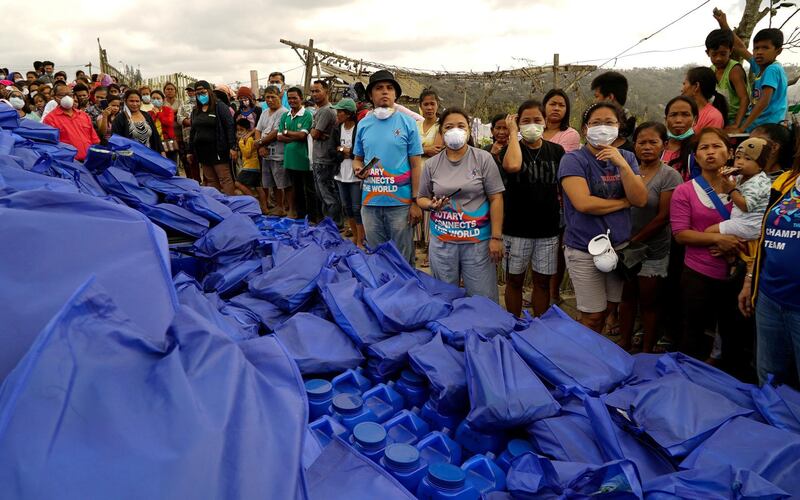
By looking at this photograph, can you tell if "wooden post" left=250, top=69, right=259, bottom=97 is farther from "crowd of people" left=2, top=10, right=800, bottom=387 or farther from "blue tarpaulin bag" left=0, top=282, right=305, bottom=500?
"blue tarpaulin bag" left=0, top=282, right=305, bottom=500

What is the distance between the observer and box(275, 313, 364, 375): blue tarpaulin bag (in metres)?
2.04

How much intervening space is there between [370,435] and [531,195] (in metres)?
2.11

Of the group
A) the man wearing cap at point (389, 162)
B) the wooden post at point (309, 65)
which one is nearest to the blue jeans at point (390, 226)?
the man wearing cap at point (389, 162)

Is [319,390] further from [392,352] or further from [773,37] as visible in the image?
[773,37]

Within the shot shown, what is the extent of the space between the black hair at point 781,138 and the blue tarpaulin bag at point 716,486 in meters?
1.98

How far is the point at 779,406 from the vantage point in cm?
168

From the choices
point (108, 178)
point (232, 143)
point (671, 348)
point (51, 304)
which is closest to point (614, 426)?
point (51, 304)

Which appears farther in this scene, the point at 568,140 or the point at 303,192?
the point at 303,192

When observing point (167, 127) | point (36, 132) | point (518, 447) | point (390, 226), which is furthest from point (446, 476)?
point (167, 127)

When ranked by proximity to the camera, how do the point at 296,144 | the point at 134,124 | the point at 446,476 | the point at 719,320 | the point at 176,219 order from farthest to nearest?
the point at 134,124 → the point at 296,144 → the point at 176,219 → the point at 719,320 → the point at 446,476

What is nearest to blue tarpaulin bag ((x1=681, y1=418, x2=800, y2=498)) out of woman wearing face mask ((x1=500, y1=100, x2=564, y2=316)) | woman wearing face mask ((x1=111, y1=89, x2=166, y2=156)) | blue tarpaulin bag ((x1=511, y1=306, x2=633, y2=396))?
blue tarpaulin bag ((x1=511, y1=306, x2=633, y2=396))

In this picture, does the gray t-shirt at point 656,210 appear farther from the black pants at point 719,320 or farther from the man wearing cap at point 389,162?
the man wearing cap at point 389,162

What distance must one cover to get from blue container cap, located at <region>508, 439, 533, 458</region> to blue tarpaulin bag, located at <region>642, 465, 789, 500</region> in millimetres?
408

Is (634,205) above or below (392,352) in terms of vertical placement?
above
